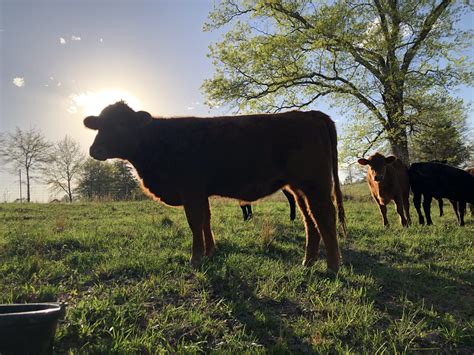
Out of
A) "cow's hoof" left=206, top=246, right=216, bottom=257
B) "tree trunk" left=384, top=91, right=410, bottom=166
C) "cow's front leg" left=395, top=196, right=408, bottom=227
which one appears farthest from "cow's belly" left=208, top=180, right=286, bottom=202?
"tree trunk" left=384, top=91, right=410, bottom=166

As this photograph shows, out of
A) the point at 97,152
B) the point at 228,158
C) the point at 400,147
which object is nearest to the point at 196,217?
the point at 228,158

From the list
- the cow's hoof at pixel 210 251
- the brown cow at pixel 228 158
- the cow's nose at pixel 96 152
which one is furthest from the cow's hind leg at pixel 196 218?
the cow's nose at pixel 96 152

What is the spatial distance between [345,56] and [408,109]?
4.64 m

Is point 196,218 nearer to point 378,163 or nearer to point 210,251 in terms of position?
point 210,251

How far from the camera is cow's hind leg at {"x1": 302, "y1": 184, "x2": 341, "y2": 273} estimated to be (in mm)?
4922

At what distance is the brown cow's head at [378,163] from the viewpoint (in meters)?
9.69

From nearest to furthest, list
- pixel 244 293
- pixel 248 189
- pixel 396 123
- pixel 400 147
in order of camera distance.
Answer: pixel 244 293, pixel 248 189, pixel 396 123, pixel 400 147

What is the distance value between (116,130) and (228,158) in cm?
177

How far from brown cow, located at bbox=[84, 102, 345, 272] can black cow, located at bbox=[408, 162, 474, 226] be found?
19.2 ft

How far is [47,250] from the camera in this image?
5.89 meters

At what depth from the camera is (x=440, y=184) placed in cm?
995

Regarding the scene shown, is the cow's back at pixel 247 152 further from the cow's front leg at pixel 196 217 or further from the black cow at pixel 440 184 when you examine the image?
the black cow at pixel 440 184

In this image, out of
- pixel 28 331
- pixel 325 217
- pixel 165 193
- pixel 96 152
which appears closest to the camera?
pixel 28 331

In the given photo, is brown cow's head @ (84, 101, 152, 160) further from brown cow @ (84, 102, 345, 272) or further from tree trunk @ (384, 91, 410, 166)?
tree trunk @ (384, 91, 410, 166)
